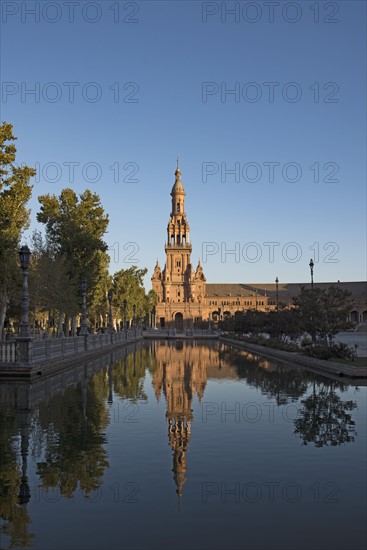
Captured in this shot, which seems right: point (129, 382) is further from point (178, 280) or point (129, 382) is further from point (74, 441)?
point (178, 280)

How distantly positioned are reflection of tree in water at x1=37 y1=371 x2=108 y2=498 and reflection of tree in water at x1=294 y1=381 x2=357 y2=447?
16.1 ft

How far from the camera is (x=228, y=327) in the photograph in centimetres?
9931

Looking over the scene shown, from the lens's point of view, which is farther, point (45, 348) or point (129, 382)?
point (45, 348)

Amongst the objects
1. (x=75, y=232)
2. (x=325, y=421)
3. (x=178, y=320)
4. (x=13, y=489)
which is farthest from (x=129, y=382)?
(x=178, y=320)

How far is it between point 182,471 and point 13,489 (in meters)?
2.98

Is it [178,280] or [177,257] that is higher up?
[177,257]

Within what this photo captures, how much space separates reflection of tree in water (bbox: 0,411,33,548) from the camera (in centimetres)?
742

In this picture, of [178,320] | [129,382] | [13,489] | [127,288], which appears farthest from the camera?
[178,320]

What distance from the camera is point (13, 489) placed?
939 centimetres

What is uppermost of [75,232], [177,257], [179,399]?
[177,257]

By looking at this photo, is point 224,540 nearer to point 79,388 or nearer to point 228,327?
point 79,388

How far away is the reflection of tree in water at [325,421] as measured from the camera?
43.8 feet

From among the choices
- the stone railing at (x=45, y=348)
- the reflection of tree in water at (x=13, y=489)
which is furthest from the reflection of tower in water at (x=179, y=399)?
the stone railing at (x=45, y=348)

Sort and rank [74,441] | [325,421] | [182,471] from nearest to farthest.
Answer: [182,471] < [74,441] < [325,421]
